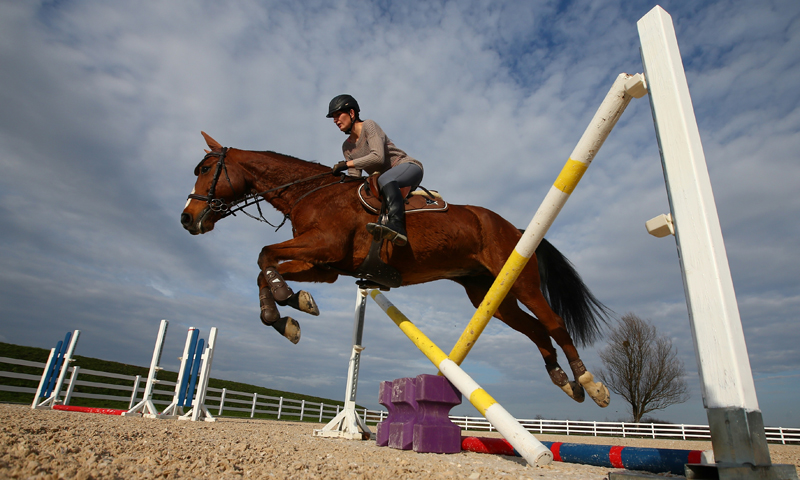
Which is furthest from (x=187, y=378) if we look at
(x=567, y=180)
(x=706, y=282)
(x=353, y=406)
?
(x=706, y=282)

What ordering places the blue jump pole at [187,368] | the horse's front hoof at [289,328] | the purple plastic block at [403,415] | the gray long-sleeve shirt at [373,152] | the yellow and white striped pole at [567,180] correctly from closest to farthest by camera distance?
1. the yellow and white striped pole at [567,180]
2. the horse's front hoof at [289,328]
3. the purple plastic block at [403,415]
4. the gray long-sleeve shirt at [373,152]
5. the blue jump pole at [187,368]

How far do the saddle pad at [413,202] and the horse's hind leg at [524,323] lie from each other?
1072mm

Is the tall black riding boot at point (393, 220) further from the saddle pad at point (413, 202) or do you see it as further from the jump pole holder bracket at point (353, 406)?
the jump pole holder bracket at point (353, 406)

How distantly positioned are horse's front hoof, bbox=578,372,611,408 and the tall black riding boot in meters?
1.95

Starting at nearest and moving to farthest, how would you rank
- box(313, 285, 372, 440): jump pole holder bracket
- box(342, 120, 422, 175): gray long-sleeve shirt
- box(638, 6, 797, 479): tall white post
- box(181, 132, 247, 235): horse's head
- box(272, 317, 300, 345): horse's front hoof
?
box(638, 6, 797, 479): tall white post
box(272, 317, 300, 345): horse's front hoof
box(342, 120, 422, 175): gray long-sleeve shirt
box(181, 132, 247, 235): horse's head
box(313, 285, 372, 440): jump pole holder bracket

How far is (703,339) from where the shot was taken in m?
1.40

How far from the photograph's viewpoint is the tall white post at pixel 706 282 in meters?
1.30

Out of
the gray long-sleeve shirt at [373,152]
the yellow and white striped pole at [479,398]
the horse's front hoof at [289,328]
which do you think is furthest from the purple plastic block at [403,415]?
the gray long-sleeve shirt at [373,152]

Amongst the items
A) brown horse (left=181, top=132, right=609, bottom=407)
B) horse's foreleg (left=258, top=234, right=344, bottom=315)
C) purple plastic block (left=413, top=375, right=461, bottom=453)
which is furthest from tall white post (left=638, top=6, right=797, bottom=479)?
horse's foreleg (left=258, top=234, right=344, bottom=315)

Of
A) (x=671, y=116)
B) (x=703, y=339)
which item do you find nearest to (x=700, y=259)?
(x=703, y=339)

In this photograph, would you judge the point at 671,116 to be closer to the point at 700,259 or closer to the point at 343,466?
the point at 700,259

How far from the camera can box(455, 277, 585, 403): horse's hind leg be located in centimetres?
391

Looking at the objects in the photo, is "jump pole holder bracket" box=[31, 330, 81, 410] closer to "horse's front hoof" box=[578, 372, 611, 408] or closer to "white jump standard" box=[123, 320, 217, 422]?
"white jump standard" box=[123, 320, 217, 422]

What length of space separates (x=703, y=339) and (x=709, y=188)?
1.96 ft
